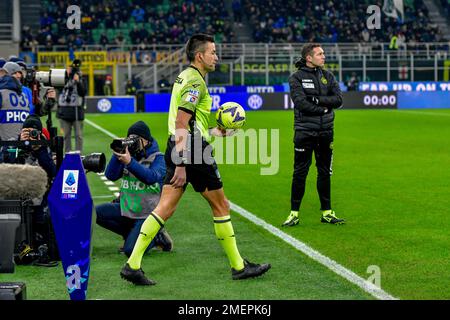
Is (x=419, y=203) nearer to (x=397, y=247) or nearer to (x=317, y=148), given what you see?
(x=317, y=148)

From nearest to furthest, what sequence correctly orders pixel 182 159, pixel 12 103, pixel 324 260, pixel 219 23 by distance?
pixel 182 159
pixel 324 260
pixel 12 103
pixel 219 23

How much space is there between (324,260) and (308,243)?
1012 mm

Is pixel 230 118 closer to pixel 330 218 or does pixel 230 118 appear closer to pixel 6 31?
pixel 330 218

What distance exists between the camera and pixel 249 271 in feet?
26.6

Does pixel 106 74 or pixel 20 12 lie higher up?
pixel 20 12

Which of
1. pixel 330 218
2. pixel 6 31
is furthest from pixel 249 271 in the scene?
pixel 6 31

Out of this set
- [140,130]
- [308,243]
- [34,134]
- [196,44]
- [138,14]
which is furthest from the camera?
[138,14]

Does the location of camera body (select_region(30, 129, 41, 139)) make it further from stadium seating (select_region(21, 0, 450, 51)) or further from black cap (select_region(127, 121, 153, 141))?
stadium seating (select_region(21, 0, 450, 51))

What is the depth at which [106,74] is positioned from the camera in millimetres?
48844

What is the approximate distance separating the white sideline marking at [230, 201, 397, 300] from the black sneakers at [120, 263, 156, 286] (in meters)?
1.73

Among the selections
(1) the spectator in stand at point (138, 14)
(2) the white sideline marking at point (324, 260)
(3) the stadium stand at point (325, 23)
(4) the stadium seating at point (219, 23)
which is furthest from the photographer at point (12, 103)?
(1) the spectator in stand at point (138, 14)

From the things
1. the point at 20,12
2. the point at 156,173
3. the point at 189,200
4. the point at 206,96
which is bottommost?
the point at 189,200
